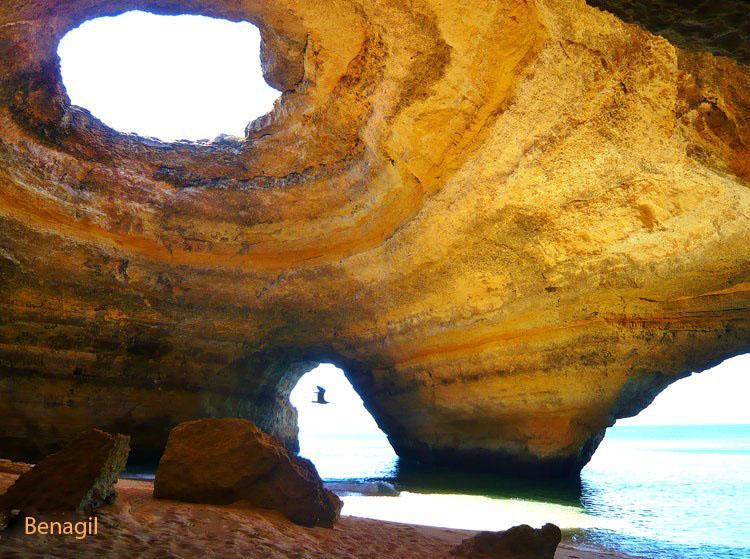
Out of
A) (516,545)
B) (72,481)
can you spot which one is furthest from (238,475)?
(516,545)

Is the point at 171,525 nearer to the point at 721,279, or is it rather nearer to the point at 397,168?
the point at 397,168

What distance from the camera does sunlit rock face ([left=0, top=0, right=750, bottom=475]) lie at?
4.40 m

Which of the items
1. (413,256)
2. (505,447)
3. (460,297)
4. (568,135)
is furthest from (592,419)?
(568,135)

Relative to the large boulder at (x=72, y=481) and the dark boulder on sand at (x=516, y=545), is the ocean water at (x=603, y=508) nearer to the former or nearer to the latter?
the dark boulder on sand at (x=516, y=545)

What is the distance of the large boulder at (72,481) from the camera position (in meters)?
2.41

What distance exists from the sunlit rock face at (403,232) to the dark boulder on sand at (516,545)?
253 centimetres

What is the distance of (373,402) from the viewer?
10180 mm

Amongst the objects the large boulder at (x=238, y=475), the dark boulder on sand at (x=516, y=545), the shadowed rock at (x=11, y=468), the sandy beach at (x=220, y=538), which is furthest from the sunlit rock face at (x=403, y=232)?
the shadowed rock at (x=11, y=468)

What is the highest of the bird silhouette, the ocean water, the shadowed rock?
the bird silhouette

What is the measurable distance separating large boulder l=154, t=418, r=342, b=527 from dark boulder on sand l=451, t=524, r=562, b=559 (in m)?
0.94

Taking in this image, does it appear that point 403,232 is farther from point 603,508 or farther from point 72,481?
point 72,481

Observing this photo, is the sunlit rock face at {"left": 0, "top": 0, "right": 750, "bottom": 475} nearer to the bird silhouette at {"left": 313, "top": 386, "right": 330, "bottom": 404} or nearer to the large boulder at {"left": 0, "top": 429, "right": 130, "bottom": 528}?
the bird silhouette at {"left": 313, "top": 386, "right": 330, "bottom": 404}

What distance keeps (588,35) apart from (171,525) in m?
4.04

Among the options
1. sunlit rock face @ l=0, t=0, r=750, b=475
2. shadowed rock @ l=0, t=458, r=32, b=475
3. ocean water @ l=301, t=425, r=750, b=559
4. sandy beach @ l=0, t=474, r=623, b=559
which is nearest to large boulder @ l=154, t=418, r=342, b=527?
sandy beach @ l=0, t=474, r=623, b=559
